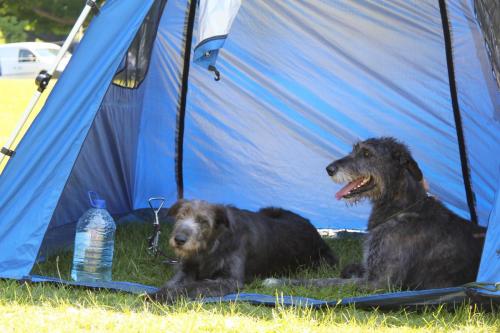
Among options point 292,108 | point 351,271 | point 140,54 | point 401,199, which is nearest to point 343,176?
point 401,199

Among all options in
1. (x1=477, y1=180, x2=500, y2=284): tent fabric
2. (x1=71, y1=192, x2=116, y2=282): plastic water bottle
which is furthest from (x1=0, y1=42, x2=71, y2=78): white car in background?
(x1=477, y1=180, x2=500, y2=284): tent fabric

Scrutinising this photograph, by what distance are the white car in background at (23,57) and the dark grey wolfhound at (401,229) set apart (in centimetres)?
2456

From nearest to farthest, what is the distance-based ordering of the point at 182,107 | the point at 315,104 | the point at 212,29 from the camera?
1. the point at 212,29
2. the point at 315,104
3. the point at 182,107

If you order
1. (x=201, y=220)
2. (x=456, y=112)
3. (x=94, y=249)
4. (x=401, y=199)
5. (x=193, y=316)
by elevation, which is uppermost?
(x=456, y=112)

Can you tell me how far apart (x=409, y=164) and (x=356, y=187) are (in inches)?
14.9

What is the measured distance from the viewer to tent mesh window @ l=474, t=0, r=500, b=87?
4.60m

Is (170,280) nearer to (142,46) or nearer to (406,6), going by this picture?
(142,46)

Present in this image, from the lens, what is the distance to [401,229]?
5094 millimetres

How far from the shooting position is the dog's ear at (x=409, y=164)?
516cm

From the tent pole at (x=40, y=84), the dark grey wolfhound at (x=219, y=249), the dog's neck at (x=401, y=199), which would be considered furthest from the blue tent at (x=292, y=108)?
the dog's neck at (x=401, y=199)

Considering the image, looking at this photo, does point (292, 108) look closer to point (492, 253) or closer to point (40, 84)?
point (40, 84)

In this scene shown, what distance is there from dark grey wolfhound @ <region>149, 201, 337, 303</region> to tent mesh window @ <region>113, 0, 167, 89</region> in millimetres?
1767

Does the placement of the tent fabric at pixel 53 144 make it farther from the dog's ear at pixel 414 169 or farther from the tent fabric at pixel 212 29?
the dog's ear at pixel 414 169

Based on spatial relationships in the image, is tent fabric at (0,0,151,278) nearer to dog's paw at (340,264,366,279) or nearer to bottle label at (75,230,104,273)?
bottle label at (75,230,104,273)
